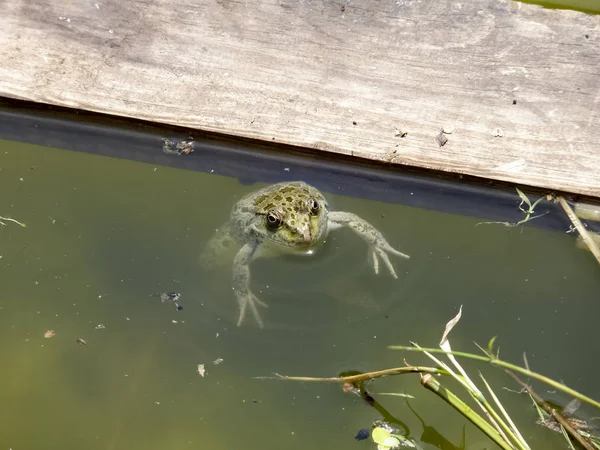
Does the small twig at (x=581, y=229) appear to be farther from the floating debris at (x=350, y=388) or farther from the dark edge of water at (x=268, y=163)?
the floating debris at (x=350, y=388)

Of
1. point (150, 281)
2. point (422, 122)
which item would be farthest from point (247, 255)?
point (422, 122)

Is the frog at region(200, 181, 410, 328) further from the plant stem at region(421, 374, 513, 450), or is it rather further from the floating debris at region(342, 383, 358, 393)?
the plant stem at region(421, 374, 513, 450)

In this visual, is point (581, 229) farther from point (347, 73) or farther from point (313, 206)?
point (347, 73)

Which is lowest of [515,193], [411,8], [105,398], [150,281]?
[105,398]

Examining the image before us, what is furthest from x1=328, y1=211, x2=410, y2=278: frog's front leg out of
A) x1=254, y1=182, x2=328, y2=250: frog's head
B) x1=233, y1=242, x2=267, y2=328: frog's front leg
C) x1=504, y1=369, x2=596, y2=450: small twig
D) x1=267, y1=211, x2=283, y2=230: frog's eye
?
x1=504, y1=369, x2=596, y2=450: small twig

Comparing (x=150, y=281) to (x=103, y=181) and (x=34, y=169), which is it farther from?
(x=34, y=169)

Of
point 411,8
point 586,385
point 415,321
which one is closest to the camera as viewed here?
point 586,385
